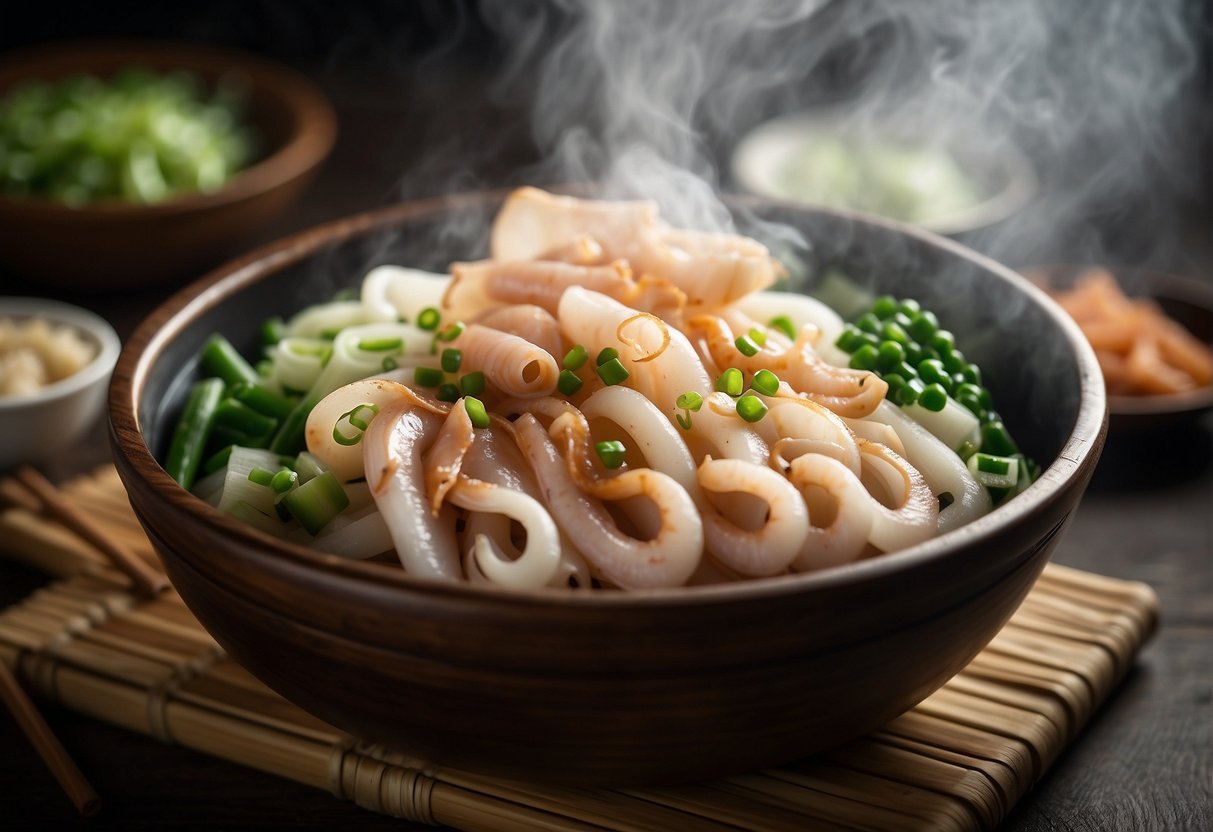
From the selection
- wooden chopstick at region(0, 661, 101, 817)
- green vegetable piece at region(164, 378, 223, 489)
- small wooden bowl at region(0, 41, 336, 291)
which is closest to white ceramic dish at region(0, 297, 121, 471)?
small wooden bowl at region(0, 41, 336, 291)

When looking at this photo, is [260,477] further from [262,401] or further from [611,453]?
[611,453]

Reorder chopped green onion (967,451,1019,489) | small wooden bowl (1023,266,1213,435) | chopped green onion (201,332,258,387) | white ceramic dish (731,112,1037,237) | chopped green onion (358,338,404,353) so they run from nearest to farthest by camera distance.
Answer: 1. chopped green onion (967,451,1019,489)
2. chopped green onion (358,338,404,353)
3. chopped green onion (201,332,258,387)
4. small wooden bowl (1023,266,1213,435)
5. white ceramic dish (731,112,1037,237)

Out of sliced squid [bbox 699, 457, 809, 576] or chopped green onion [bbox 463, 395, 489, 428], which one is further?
chopped green onion [bbox 463, 395, 489, 428]

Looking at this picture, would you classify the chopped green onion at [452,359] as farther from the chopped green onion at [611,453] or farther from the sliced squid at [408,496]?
the chopped green onion at [611,453]

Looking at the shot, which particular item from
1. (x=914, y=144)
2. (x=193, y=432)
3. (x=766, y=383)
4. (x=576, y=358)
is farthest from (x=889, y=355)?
(x=914, y=144)

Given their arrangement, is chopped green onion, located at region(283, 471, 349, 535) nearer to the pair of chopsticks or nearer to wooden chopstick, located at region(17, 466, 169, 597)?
the pair of chopsticks

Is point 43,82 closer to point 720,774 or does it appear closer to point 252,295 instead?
point 252,295

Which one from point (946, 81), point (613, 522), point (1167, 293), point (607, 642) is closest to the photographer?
point (607, 642)

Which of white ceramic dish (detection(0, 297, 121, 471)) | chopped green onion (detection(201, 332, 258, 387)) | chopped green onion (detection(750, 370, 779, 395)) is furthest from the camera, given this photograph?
white ceramic dish (detection(0, 297, 121, 471))
